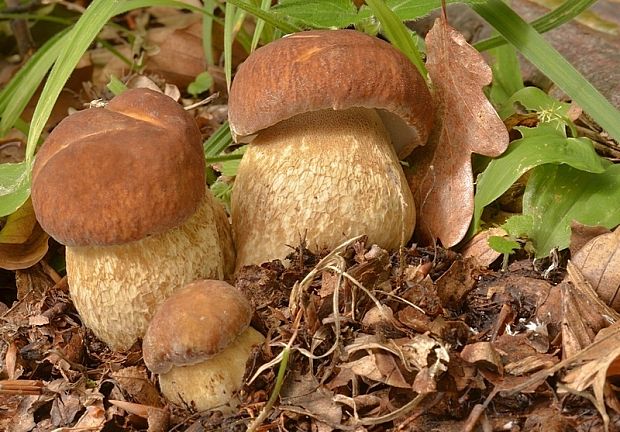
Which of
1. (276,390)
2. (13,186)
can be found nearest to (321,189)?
(276,390)

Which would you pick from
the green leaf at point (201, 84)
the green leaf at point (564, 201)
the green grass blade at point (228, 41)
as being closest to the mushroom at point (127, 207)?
the green grass blade at point (228, 41)

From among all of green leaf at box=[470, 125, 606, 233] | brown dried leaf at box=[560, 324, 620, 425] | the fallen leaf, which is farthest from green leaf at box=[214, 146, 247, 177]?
brown dried leaf at box=[560, 324, 620, 425]

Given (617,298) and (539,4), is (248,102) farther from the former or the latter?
(539,4)

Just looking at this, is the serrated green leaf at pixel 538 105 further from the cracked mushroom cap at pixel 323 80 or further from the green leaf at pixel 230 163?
the green leaf at pixel 230 163

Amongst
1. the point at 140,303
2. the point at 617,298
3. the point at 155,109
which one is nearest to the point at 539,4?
the point at 617,298

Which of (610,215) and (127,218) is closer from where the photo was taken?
(127,218)

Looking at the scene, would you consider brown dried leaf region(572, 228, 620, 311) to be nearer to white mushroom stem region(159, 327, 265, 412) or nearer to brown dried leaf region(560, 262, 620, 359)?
brown dried leaf region(560, 262, 620, 359)
